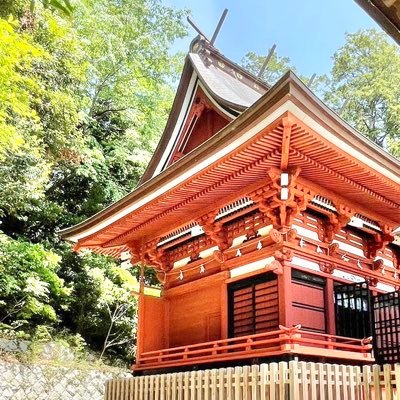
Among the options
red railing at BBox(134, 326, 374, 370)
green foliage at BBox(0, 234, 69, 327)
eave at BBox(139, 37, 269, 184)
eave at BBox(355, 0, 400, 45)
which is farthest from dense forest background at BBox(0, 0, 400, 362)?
eave at BBox(355, 0, 400, 45)

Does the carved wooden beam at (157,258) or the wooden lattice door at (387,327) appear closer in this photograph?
the wooden lattice door at (387,327)

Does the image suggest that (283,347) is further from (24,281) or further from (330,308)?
(24,281)

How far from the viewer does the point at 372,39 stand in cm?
2730

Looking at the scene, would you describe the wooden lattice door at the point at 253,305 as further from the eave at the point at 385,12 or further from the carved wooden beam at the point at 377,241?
the eave at the point at 385,12

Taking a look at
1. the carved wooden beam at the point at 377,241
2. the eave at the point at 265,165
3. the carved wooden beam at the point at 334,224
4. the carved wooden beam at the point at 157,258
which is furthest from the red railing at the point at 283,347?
the eave at the point at 265,165

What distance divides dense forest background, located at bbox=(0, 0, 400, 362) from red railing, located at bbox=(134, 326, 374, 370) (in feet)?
18.4

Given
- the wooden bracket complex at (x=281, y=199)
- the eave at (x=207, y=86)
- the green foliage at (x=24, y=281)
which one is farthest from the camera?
the green foliage at (x=24, y=281)

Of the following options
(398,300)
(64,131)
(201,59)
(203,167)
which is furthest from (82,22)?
(398,300)

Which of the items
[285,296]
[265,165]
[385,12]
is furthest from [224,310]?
[385,12]

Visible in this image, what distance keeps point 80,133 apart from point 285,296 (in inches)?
412

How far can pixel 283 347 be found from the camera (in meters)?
6.51

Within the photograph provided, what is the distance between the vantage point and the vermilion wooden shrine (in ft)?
21.2

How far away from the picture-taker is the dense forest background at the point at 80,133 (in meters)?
12.5

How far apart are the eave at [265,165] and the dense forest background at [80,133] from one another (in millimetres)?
3189
